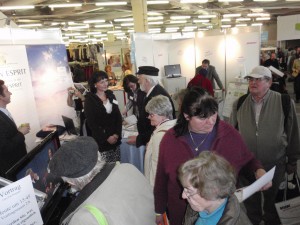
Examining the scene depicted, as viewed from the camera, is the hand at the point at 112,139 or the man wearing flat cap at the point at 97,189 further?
the hand at the point at 112,139

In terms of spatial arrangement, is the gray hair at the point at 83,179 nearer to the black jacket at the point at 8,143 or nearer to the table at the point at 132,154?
the black jacket at the point at 8,143

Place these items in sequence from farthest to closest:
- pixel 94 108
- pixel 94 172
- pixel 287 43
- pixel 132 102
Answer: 1. pixel 287 43
2. pixel 132 102
3. pixel 94 108
4. pixel 94 172

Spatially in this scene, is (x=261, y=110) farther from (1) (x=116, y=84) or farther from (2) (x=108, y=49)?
(2) (x=108, y=49)

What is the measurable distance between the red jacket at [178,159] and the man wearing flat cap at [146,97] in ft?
3.78

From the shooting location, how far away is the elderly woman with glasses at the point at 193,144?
66.3 inches

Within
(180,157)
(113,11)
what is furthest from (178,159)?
(113,11)

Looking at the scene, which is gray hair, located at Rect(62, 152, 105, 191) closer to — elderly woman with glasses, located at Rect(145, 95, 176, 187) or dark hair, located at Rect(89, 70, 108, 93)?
elderly woman with glasses, located at Rect(145, 95, 176, 187)

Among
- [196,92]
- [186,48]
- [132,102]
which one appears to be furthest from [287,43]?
[196,92]

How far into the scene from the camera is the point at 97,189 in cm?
115

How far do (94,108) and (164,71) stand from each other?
199 inches

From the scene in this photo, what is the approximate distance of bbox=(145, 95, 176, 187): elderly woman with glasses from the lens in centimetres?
210

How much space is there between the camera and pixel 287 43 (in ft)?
44.7

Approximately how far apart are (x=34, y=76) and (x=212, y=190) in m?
3.27

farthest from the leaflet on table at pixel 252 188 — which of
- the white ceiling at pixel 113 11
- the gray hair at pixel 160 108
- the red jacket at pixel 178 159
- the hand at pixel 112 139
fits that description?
the white ceiling at pixel 113 11
